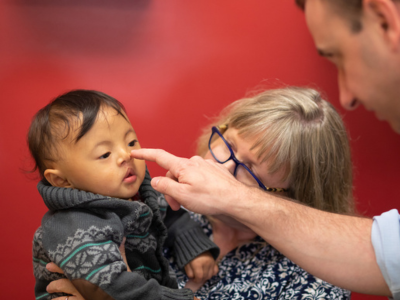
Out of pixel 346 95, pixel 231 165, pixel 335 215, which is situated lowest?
pixel 335 215

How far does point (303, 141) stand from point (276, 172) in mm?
172

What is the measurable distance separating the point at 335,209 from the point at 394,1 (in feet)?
3.40

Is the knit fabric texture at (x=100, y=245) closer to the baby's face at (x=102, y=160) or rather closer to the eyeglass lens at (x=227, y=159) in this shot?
the baby's face at (x=102, y=160)

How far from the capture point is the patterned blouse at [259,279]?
1.54 metres

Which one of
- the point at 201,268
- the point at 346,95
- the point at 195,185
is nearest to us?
the point at 346,95

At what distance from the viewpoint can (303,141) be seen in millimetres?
1683

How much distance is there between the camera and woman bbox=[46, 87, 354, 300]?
1.59 m

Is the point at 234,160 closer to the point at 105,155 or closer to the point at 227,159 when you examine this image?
the point at 227,159

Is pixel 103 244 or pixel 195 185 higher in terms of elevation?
pixel 195 185

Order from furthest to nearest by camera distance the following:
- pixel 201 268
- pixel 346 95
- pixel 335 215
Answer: pixel 201 268, pixel 335 215, pixel 346 95

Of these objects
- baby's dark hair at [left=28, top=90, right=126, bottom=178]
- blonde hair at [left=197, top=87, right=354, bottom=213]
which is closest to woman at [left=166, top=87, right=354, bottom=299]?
blonde hair at [left=197, top=87, right=354, bottom=213]

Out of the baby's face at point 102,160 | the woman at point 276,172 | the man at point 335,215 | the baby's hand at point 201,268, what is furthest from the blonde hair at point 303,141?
the baby's face at point 102,160

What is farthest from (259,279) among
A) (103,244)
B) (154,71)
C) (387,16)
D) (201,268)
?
(154,71)

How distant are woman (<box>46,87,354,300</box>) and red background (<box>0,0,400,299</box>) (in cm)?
47
